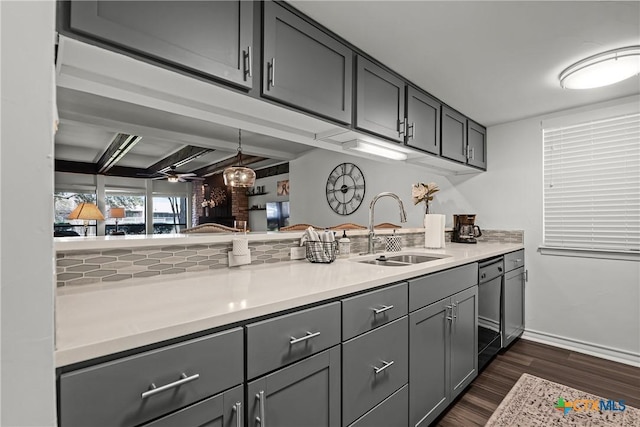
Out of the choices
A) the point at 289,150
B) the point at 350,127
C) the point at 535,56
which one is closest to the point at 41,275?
the point at 350,127

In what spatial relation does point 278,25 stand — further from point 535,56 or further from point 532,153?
point 532,153

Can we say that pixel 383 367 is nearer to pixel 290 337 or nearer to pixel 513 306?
pixel 290 337

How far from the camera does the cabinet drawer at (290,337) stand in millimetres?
891

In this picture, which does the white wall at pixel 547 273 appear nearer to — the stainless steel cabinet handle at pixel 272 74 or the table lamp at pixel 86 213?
the stainless steel cabinet handle at pixel 272 74

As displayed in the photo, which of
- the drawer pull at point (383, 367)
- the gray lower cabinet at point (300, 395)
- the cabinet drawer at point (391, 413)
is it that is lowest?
the cabinet drawer at point (391, 413)

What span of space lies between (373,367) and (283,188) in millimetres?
4036

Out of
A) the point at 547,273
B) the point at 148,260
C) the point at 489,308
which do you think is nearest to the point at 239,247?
the point at 148,260

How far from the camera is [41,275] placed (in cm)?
51

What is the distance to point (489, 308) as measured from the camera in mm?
2359

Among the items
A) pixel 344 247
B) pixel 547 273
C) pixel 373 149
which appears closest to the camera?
pixel 344 247

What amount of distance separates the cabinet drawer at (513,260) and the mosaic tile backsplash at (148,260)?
78.3 inches

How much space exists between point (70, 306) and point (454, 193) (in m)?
3.52

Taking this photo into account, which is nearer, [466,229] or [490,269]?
[490,269]

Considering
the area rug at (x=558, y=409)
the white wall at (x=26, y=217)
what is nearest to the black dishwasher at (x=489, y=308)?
the area rug at (x=558, y=409)
